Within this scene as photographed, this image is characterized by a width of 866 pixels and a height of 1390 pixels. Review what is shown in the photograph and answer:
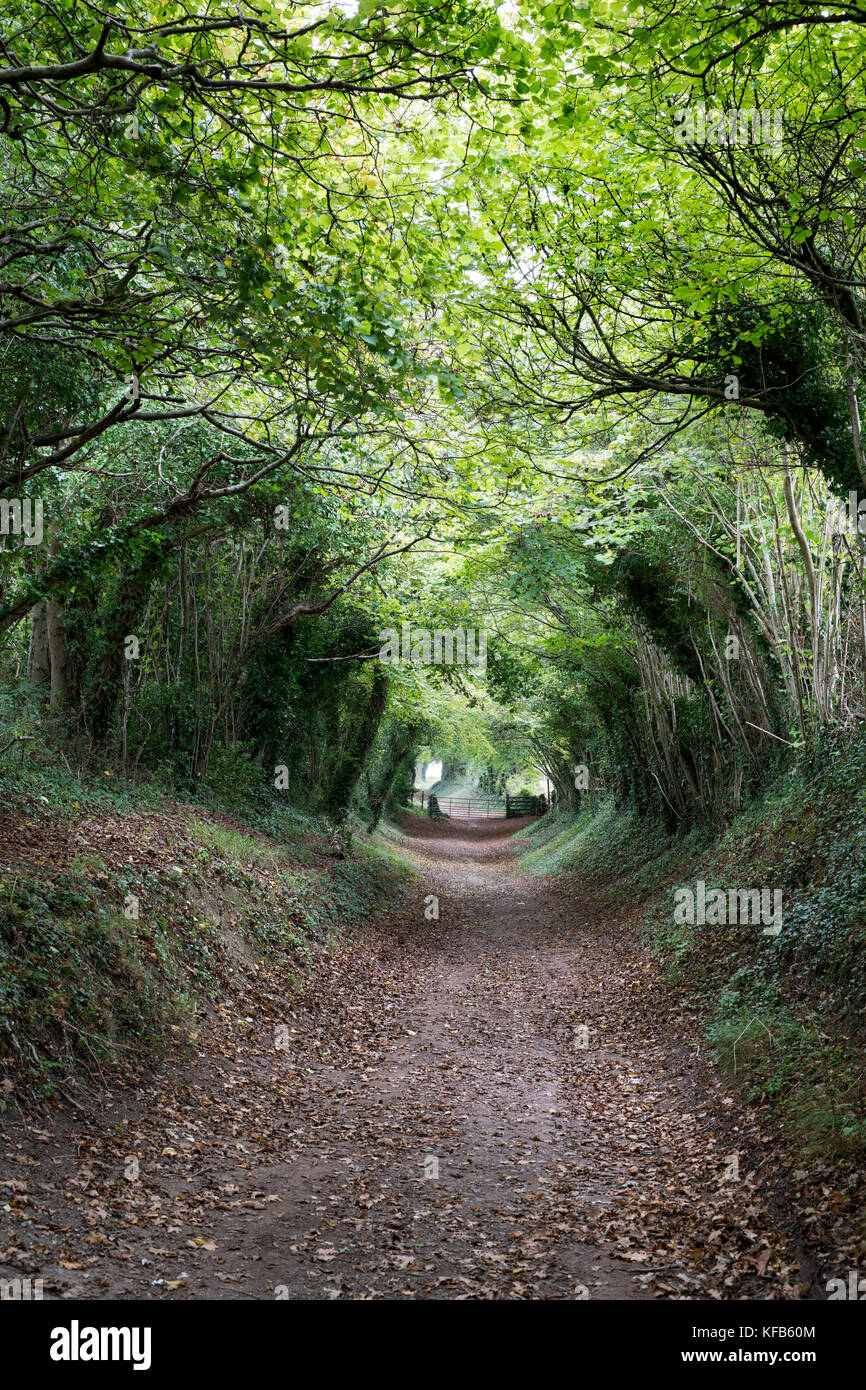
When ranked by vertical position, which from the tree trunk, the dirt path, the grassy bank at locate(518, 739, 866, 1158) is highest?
the tree trunk

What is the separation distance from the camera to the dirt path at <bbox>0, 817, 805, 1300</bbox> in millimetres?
4469

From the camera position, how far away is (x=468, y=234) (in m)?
7.12

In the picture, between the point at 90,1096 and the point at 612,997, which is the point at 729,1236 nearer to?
the point at 90,1096

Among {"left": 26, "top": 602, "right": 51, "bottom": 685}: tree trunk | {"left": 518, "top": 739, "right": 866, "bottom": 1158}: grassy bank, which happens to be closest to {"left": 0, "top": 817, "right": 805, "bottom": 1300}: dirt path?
{"left": 518, "top": 739, "right": 866, "bottom": 1158}: grassy bank

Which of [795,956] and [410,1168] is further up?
[795,956]

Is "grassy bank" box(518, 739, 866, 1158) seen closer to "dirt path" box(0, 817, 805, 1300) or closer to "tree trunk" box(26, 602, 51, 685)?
"dirt path" box(0, 817, 805, 1300)

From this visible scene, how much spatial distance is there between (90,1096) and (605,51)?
8.23 metres

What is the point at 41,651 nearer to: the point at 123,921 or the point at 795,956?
the point at 123,921

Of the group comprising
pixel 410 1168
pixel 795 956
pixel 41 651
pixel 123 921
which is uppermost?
pixel 41 651

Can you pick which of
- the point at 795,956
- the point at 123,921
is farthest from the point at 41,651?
the point at 795,956

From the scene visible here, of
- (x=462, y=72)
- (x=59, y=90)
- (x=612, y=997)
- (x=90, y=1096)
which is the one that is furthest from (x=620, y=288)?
(x=612, y=997)

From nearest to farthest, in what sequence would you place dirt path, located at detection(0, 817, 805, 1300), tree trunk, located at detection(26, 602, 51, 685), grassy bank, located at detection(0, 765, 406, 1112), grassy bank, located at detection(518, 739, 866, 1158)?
dirt path, located at detection(0, 817, 805, 1300) → grassy bank, located at detection(518, 739, 866, 1158) → grassy bank, located at detection(0, 765, 406, 1112) → tree trunk, located at detection(26, 602, 51, 685)

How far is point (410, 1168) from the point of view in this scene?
6031 mm

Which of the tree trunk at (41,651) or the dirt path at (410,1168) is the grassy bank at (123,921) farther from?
the tree trunk at (41,651)
